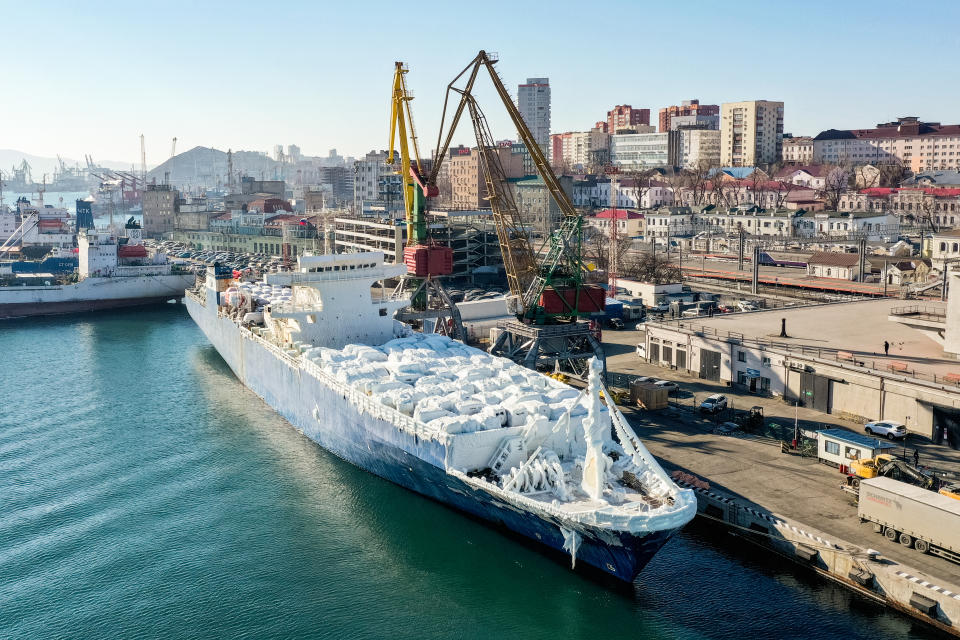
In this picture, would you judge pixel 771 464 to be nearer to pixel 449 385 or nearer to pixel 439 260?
pixel 449 385

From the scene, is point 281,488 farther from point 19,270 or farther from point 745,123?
point 745,123

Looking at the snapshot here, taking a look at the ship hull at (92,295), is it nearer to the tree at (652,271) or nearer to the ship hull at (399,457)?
the ship hull at (399,457)

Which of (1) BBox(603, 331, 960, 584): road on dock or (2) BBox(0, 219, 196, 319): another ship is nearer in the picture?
(1) BBox(603, 331, 960, 584): road on dock

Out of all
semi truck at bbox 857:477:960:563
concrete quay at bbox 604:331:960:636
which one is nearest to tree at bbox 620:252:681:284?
concrete quay at bbox 604:331:960:636

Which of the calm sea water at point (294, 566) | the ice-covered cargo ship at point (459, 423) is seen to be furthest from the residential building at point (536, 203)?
the calm sea water at point (294, 566)

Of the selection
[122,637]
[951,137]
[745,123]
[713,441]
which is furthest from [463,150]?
[122,637]

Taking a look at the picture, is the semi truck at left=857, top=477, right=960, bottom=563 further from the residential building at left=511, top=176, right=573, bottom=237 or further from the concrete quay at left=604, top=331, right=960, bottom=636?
the residential building at left=511, top=176, right=573, bottom=237
